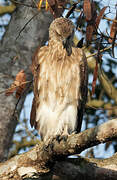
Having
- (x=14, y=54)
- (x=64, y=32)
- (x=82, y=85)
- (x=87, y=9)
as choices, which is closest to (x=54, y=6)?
(x=87, y=9)

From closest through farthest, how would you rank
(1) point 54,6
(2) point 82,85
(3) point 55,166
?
1. (1) point 54,6
2. (3) point 55,166
3. (2) point 82,85

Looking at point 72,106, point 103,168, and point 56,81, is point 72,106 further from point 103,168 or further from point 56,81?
point 103,168

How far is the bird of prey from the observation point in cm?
503

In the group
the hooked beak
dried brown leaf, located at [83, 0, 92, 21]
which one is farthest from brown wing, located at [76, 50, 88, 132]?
dried brown leaf, located at [83, 0, 92, 21]

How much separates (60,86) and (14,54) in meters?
1.24

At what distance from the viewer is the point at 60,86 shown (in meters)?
5.05

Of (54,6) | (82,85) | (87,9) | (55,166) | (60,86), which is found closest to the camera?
(87,9)

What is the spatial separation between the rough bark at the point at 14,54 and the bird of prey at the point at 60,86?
0.37 meters

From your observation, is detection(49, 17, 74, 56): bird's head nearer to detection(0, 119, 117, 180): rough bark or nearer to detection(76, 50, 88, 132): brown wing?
detection(76, 50, 88, 132): brown wing

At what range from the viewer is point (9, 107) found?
5.61 meters

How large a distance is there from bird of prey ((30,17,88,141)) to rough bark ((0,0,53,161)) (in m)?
0.37

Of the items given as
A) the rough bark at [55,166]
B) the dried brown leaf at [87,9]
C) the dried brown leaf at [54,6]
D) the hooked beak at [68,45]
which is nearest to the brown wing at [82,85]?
the hooked beak at [68,45]

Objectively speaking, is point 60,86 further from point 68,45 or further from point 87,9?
point 87,9

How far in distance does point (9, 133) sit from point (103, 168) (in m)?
2.11
